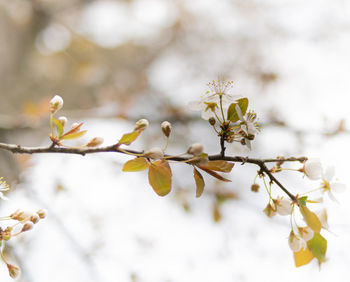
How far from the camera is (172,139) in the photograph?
198 centimetres

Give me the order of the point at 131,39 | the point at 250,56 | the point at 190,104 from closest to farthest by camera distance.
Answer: the point at 190,104
the point at 250,56
the point at 131,39

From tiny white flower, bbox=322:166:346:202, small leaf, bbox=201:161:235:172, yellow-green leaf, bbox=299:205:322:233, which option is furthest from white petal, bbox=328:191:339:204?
small leaf, bbox=201:161:235:172

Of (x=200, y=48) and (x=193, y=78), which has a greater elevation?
(x=200, y=48)

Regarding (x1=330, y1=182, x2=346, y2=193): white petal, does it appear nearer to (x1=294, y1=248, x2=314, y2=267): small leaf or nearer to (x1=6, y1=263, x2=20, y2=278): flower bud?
(x1=294, y1=248, x2=314, y2=267): small leaf

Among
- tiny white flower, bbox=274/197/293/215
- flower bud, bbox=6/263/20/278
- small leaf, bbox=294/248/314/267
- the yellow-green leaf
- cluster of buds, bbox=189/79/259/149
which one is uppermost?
cluster of buds, bbox=189/79/259/149

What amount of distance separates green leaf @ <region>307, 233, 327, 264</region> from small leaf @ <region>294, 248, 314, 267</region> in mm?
18

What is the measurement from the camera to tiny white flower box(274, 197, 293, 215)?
43 cm

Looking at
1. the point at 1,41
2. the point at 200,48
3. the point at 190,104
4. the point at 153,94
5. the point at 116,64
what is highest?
the point at 200,48

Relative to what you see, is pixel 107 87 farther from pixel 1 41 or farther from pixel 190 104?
pixel 190 104

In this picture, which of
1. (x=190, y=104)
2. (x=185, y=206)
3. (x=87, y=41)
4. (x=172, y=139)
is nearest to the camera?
(x=190, y=104)

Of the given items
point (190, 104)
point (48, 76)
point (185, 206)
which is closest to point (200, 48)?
point (48, 76)

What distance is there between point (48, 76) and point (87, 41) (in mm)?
463

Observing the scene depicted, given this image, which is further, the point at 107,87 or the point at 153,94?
the point at 107,87

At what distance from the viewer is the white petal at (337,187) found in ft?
1.56
